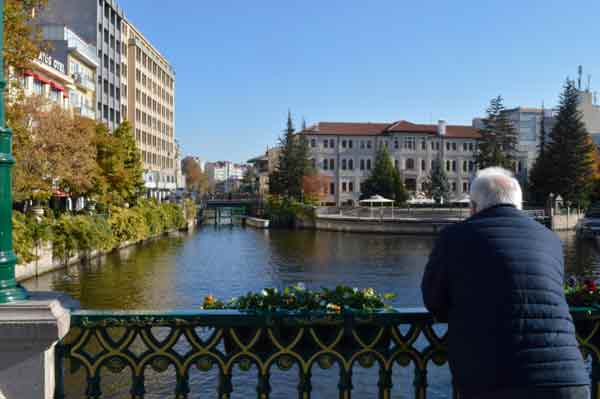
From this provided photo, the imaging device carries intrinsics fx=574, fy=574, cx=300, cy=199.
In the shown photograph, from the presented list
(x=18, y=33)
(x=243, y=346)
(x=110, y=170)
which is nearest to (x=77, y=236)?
(x=110, y=170)

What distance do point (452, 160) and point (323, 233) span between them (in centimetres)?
3612

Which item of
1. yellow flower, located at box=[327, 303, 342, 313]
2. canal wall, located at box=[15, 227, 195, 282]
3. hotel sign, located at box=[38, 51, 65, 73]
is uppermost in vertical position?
hotel sign, located at box=[38, 51, 65, 73]

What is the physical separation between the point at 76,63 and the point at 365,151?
1841 inches

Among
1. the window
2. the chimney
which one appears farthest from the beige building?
the chimney

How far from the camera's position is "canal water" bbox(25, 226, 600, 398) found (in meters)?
12.7

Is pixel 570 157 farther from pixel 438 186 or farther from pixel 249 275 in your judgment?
pixel 249 275

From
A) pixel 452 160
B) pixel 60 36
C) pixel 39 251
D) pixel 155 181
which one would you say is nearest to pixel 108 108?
pixel 60 36

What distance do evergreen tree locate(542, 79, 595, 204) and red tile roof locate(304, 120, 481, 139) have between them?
20.5 meters

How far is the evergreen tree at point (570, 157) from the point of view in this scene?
218 ft

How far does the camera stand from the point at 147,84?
7912cm

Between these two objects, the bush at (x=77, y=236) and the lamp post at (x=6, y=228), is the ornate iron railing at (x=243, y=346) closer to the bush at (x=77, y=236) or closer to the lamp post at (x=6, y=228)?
the lamp post at (x=6, y=228)

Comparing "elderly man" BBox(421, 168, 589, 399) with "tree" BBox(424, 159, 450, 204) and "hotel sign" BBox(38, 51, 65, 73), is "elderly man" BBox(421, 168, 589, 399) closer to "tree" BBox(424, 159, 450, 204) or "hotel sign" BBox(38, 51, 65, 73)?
"hotel sign" BBox(38, 51, 65, 73)

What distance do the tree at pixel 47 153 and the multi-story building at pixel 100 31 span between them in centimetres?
2846

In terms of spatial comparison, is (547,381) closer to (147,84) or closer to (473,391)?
(473,391)
